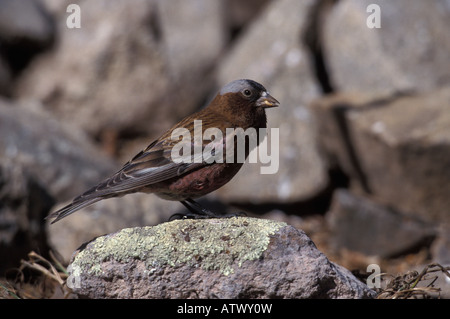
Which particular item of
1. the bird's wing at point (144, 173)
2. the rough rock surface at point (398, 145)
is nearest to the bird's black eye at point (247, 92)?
the bird's wing at point (144, 173)

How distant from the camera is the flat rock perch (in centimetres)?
349

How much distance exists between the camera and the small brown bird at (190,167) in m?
4.24

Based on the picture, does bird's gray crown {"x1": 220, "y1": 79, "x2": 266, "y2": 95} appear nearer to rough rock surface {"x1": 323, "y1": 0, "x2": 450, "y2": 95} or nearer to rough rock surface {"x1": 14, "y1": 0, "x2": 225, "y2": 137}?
rough rock surface {"x1": 323, "y1": 0, "x2": 450, "y2": 95}

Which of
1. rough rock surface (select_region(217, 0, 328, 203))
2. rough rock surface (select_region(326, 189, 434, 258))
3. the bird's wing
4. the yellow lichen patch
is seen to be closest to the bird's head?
the bird's wing

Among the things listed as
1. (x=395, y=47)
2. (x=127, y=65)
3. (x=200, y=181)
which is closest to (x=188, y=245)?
(x=200, y=181)

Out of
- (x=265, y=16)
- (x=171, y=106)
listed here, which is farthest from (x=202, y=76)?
(x=265, y=16)

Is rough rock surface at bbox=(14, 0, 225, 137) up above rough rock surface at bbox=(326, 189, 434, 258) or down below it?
above

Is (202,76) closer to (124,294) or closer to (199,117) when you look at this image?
(199,117)

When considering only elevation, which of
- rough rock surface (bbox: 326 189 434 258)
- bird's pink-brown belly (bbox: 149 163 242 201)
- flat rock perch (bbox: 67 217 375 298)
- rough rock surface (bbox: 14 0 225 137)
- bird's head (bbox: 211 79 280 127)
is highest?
rough rock surface (bbox: 14 0 225 137)

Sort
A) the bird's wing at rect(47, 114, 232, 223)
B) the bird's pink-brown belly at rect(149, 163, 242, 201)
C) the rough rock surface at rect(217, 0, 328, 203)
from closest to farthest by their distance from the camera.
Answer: the bird's wing at rect(47, 114, 232, 223), the bird's pink-brown belly at rect(149, 163, 242, 201), the rough rock surface at rect(217, 0, 328, 203)

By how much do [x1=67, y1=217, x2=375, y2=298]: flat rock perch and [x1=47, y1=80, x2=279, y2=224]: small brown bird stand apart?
19.9 inches

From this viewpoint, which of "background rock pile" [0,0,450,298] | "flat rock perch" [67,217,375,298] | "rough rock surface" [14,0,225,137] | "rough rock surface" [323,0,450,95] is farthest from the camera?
"rough rock surface" [14,0,225,137]

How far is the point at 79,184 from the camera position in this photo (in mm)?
7332

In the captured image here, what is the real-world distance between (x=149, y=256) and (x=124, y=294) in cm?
27
